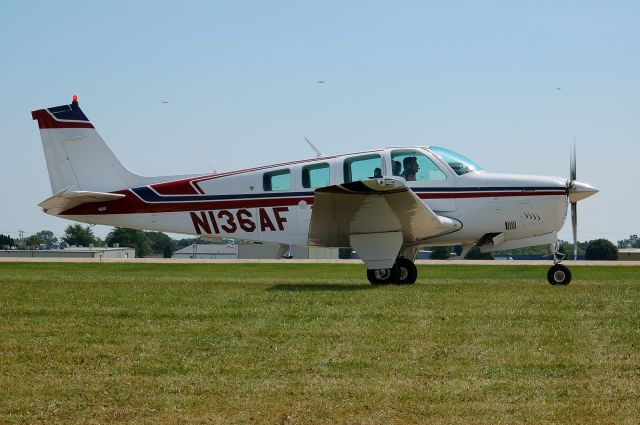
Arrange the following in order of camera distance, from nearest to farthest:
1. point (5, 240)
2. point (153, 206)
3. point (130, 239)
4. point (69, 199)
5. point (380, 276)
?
point (380, 276) → point (69, 199) → point (153, 206) → point (5, 240) → point (130, 239)

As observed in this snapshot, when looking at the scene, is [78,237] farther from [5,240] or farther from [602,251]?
[602,251]

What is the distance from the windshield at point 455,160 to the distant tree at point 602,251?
62406 millimetres

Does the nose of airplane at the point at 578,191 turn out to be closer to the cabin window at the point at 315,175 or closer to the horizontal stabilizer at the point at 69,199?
the cabin window at the point at 315,175

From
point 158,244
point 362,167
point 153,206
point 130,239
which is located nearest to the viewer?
point 362,167

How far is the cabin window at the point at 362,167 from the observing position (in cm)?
1670

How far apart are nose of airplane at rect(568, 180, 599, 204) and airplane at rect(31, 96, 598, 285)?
18mm

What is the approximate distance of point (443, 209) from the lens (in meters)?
16.9

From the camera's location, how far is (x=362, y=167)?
1683 centimetres

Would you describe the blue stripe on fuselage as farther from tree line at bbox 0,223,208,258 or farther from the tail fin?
tree line at bbox 0,223,208,258

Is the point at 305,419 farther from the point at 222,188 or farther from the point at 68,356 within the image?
the point at 222,188

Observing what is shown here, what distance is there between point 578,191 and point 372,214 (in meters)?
3.88

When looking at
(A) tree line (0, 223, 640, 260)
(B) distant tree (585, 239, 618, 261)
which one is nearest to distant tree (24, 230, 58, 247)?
(A) tree line (0, 223, 640, 260)

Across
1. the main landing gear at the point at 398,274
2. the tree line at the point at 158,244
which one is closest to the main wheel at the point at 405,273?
the main landing gear at the point at 398,274

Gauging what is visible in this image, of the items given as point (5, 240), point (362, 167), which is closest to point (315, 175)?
point (362, 167)
